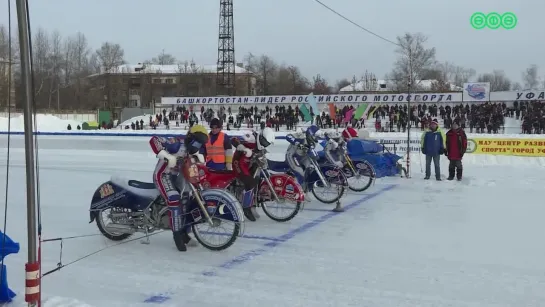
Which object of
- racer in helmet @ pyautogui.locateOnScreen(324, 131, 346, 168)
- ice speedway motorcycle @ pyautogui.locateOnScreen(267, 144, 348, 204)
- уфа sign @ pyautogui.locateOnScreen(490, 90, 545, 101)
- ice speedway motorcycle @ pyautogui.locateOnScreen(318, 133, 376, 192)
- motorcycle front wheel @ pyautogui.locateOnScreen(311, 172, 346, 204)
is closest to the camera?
ice speedway motorcycle @ pyautogui.locateOnScreen(267, 144, 348, 204)

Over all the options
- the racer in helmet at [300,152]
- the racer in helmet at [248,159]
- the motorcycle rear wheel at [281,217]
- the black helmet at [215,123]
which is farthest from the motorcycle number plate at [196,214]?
the racer in helmet at [300,152]

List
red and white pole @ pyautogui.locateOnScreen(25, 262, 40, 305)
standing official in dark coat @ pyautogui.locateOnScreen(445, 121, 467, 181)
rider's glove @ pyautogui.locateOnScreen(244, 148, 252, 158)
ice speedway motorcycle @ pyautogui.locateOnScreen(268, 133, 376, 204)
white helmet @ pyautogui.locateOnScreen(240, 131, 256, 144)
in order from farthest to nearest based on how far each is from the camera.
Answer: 1. standing official in dark coat @ pyautogui.locateOnScreen(445, 121, 467, 181)
2. ice speedway motorcycle @ pyautogui.locateOnScreen(268, 133, 376, 204)
3. white helmet @ pyautogui.locateOnScreen(240, 131, 256, 144)
4. rider's glove @ pyautogui.locateOnScreen(244, 148, 252, 158)
5. red and white pole @ pyautogui.locateOnScreen(25, 262, 40, 305)

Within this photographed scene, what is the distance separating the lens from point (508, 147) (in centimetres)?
1798

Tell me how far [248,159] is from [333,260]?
91.7 inches

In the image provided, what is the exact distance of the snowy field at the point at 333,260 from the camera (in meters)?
5.18

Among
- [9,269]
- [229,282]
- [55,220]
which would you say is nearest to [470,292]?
[229,282]

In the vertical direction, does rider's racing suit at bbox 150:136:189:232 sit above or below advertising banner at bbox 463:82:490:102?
below

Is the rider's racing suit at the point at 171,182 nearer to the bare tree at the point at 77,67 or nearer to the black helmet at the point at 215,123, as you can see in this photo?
the black helmet at the point at 215,123

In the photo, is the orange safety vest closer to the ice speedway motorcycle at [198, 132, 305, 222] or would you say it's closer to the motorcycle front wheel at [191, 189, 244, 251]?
the ice speedway motorcycle at [198, 132, 305, 222]

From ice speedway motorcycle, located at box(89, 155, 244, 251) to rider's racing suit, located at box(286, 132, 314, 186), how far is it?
2909 millimetres

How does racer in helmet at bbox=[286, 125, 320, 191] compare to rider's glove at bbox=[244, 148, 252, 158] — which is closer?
rider's glove at bbox=[244, 148, 252, 158]

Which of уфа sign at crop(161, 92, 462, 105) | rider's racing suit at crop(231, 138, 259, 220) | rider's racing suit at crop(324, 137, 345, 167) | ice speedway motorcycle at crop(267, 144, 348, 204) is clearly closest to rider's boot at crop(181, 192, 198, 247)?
rider's racing suit at crop(231, 138, 259, 220)

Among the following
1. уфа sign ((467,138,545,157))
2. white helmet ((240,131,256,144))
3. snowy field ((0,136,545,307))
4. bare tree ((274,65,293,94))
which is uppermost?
bare tree ((274,65,293,94))

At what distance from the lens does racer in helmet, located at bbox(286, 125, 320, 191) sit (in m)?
9.43
